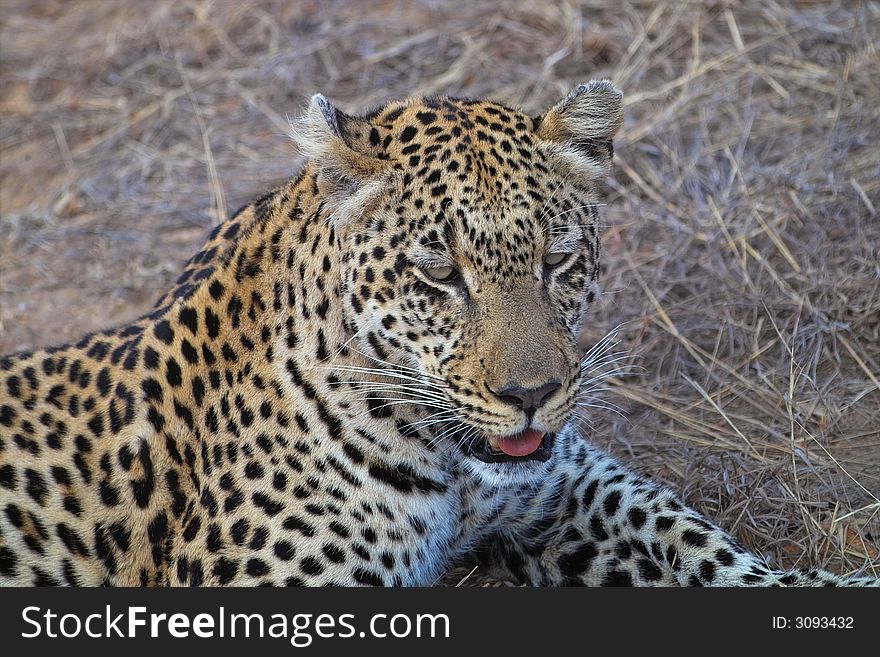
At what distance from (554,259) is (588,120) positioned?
2.28 ft

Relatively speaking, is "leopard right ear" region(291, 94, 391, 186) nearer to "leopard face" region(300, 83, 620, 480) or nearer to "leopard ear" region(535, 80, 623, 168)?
"leopard face" region(300, 83, 620, 480)

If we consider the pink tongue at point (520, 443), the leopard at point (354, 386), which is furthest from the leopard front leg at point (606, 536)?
the pink tongue at point (520, 443)

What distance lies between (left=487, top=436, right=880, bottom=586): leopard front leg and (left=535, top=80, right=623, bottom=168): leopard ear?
1.57 m

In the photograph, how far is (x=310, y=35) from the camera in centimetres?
1188

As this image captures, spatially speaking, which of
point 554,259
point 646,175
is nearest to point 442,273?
point 554,259

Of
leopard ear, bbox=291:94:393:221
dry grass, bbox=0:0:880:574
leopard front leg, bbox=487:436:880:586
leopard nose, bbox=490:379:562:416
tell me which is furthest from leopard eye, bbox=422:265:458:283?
dry grass, bbox=0:0:880:574

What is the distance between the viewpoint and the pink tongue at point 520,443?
502 centimetres

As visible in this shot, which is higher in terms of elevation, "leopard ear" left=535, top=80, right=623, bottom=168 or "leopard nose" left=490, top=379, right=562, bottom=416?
"leopard ear" left=535, top=80, right=623, bottom=168

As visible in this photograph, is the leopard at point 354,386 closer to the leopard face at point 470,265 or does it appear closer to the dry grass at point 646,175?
the leopard face at point 470,265

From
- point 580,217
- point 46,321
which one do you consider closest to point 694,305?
point 580,217

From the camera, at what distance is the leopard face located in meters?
4.85

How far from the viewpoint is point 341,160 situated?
4.94m

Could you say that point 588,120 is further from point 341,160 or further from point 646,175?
point 646,175

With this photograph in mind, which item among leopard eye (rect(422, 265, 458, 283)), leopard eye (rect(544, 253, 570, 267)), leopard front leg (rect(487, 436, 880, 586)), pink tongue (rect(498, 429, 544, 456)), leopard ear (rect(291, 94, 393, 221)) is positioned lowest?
leopard front leg (rect(487, 436, 880, 586))
